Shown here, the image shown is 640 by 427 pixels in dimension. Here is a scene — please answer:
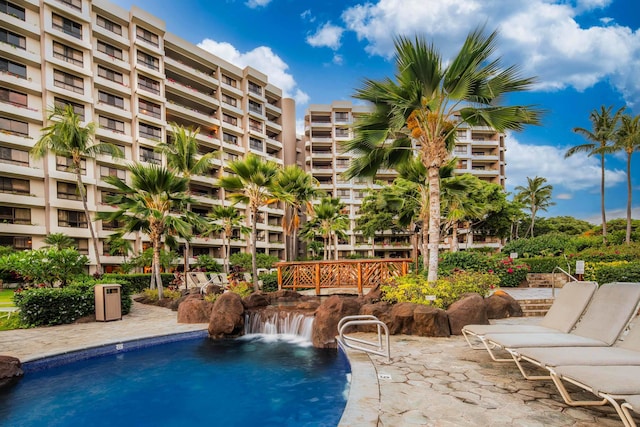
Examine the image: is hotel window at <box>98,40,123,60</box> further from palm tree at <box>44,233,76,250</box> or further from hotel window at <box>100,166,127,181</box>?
palm tree at <box>44,233,76,250</box>

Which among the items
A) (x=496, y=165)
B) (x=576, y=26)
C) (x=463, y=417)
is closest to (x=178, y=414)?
(x=463, y=417)

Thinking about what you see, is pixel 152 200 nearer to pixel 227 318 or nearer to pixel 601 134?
pixel 227 318

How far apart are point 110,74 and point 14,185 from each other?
12.7 metres

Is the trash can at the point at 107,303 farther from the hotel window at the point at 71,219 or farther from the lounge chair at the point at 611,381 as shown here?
the hotel window at the point at 71,219

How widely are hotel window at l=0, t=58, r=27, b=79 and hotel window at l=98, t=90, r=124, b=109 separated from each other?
17.2 ft

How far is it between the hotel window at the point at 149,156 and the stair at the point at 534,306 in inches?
1270

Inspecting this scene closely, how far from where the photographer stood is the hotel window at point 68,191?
27.7 metres

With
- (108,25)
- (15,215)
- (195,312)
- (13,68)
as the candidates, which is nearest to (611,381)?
(195,312)

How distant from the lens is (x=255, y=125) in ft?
149

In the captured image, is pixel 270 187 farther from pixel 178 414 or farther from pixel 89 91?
pixel 89 91

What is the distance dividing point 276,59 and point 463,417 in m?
44.8

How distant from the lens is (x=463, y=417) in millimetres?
3516

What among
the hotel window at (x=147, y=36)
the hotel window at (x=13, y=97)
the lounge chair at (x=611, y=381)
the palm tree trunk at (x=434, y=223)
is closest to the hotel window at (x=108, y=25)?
the hotel window at (x=147, y=36)

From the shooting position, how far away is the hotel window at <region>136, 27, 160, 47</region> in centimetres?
3400
